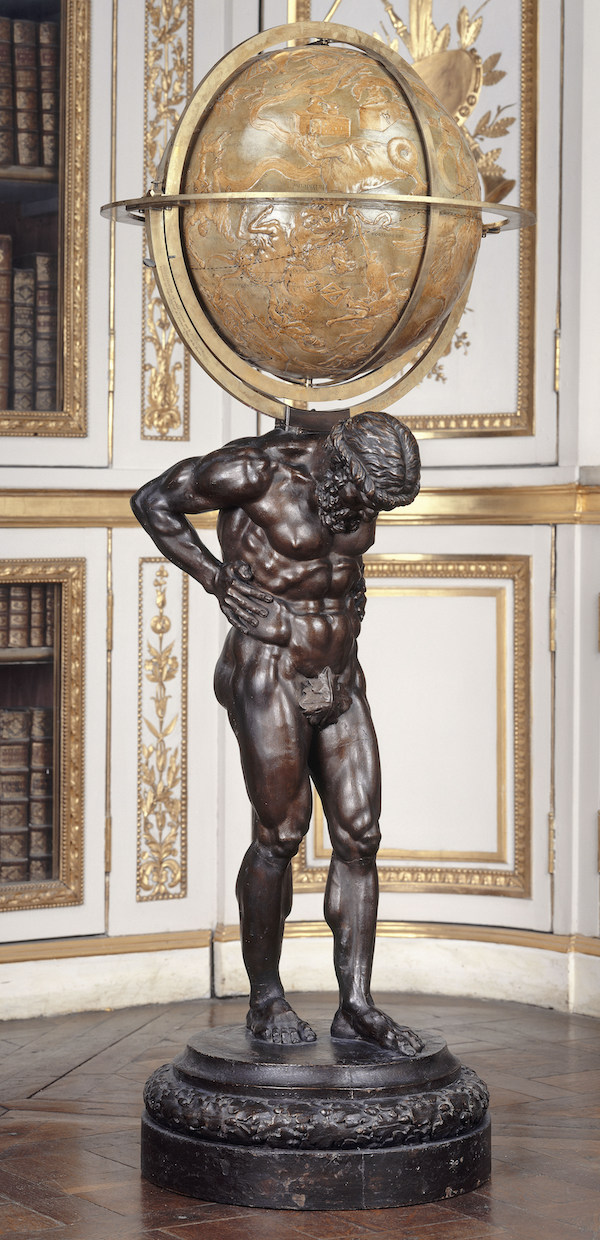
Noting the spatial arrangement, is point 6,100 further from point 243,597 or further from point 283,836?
point 283,836

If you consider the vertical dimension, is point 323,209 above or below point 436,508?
above

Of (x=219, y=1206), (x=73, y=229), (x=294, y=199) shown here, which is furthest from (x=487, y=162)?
(x=219, y=1206)

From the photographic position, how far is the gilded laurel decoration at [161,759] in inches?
224

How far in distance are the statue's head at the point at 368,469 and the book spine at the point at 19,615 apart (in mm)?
1908

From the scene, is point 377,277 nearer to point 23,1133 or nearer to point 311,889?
point 23,1133

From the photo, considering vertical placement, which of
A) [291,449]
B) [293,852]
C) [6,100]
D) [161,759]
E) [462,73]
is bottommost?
[293,852]

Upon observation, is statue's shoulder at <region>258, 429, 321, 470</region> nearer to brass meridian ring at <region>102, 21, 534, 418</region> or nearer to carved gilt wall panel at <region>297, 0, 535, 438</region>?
brass meridian ring at <region>102, 21, 534, 418</region>

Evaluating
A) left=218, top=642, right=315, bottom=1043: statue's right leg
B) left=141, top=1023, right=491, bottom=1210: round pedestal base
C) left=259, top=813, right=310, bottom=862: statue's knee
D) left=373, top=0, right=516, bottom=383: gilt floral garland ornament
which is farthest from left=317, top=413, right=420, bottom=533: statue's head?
left=373, top=0, right=516, bottom=383: gilt floral garland ornament

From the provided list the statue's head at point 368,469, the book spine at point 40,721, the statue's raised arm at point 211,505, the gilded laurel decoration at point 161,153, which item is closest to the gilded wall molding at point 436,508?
the gilded laurel decoration at point 161,153

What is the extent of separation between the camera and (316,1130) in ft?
12.2

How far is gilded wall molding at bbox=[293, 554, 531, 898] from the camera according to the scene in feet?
18.9

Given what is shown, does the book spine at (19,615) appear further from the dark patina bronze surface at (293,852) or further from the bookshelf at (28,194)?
the dark patina bronze surface at (293,852)

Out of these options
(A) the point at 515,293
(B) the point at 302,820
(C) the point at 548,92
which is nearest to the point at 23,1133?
(B) the point at 302,820

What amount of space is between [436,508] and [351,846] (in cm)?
200
